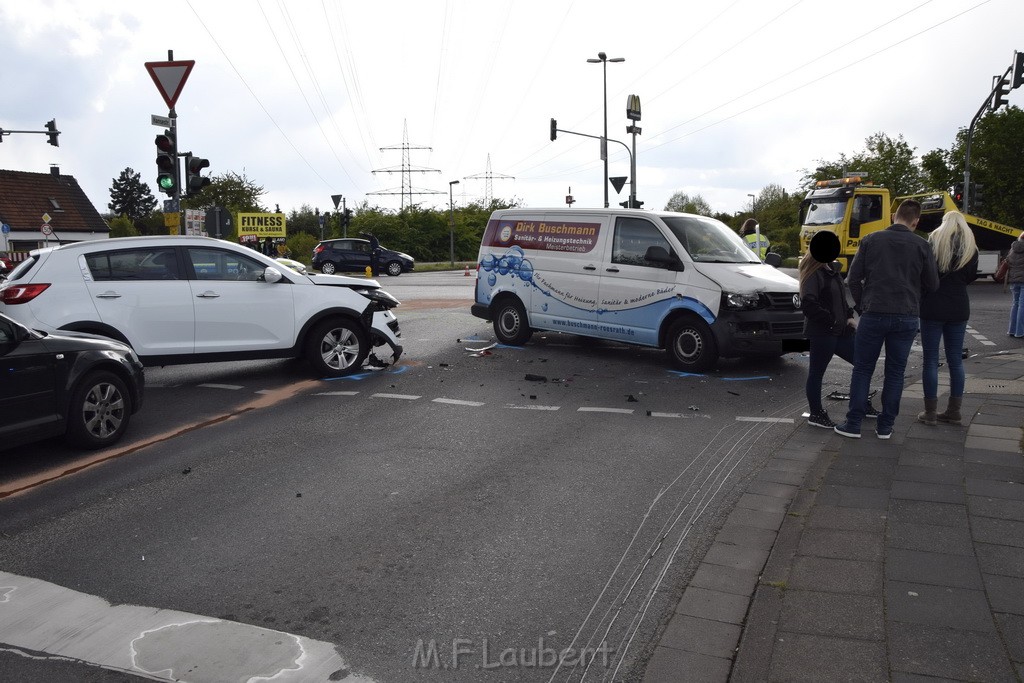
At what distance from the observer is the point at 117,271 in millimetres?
9641

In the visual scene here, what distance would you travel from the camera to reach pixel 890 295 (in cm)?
680

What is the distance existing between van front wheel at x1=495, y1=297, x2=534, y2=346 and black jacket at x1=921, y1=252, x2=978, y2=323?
6.33 metres

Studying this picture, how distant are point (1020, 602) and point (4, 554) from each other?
5.12 meters

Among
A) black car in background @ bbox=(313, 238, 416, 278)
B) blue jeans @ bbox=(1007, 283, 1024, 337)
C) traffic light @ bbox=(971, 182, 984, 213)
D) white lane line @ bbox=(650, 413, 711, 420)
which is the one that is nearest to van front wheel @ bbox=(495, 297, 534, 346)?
white lane line @ bbox=(650, 413, 711, 420)

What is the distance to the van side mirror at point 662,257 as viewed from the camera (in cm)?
1088

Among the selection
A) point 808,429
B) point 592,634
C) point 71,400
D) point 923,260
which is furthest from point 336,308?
point 592,634

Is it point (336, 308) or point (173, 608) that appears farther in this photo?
point (336, 308)

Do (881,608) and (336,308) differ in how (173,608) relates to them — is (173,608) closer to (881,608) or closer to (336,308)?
(881,608)

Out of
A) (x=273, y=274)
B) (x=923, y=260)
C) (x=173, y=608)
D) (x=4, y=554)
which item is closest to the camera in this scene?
(x=173, y=608)

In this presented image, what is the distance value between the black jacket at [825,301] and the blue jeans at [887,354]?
Result: 40 centimetres

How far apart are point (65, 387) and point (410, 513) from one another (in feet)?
10.4

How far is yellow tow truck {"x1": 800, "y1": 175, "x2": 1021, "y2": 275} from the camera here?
26.2 metres

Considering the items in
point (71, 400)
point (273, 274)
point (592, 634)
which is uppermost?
point (273, 274)

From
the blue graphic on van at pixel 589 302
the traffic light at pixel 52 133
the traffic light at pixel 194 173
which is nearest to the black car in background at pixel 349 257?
the traffic light at pixel 52 133
